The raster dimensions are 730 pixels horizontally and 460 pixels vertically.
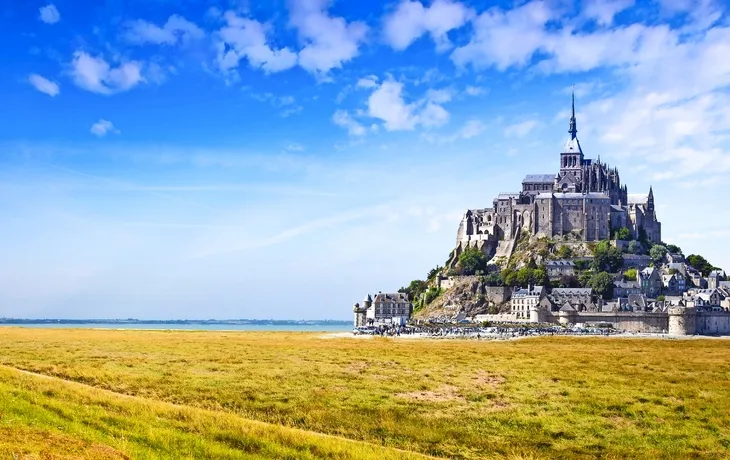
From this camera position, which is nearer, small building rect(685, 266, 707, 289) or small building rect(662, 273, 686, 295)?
small building rect(662, 273, 686, 295)

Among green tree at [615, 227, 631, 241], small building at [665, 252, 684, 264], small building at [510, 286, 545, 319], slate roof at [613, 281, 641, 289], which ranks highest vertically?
green tree at [615, 227, 631, 241]

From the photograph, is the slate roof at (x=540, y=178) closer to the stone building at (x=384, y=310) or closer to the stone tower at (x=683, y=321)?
the stone building at (x=384, y=310)

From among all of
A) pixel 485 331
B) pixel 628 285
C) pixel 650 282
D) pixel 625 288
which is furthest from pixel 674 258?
pixel 485 331

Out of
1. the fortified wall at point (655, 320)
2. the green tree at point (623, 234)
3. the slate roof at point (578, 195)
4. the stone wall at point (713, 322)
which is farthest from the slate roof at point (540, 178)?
the stone wall at point (713, 322)

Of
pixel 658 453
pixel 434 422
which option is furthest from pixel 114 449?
pixel 658 453

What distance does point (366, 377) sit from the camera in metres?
41.7

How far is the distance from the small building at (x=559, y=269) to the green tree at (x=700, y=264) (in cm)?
3027

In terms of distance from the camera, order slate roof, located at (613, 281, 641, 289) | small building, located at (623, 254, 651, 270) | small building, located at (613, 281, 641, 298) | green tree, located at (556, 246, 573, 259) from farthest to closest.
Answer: green tree, located at (556, 246, 573, 259) → small building, located at (623, 254, 651, 270) → slate roof, located at (613, 281, 641, 289) → small building, located at (613, 281, 641, 298)

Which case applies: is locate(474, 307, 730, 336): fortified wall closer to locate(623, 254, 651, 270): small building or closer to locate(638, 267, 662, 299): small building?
locate(638, 267, 662, 299): small building

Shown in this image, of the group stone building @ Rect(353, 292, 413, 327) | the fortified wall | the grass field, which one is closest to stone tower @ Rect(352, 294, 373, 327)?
stone building @ Rect(353, 292, 413, 327)

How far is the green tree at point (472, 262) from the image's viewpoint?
562 ft

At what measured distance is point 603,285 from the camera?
149000mm

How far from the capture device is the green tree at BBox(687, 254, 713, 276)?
16640 centimetres

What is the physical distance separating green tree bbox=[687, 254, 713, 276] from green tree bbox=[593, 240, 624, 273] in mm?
19582
